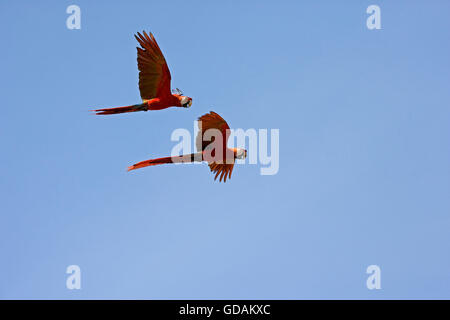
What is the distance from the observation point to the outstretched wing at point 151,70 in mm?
7691

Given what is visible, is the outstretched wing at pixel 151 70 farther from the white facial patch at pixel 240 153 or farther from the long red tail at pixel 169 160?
the white facial patch at pixel 240 153

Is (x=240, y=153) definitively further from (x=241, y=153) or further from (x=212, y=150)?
(x=212, y=150)

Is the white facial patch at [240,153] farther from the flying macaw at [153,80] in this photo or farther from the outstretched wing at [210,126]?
the flying macaw at [153,80]

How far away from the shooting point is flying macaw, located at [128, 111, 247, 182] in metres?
7.26

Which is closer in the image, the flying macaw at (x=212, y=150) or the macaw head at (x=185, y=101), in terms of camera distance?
the flying macaw at (x=212, y=150)

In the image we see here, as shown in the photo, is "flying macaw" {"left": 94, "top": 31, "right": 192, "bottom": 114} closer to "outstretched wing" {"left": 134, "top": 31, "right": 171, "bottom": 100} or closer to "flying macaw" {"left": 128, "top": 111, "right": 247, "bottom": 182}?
"outstretched wing" {"left": 134, "top": 31, "right": 171, "bottom": 100}

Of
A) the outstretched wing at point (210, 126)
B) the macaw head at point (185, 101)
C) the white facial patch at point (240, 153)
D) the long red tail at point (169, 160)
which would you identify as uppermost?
the macaw head at point (185, 101)

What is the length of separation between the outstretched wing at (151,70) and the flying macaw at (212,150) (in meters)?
1.01

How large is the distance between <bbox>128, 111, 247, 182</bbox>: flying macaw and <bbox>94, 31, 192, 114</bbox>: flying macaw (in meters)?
0.81

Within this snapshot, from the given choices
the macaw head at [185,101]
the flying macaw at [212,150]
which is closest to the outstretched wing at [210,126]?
the flying macaw at [212,150]

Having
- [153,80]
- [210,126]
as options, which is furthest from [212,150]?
[153,80]

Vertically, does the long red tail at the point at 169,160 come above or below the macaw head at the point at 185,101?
below
